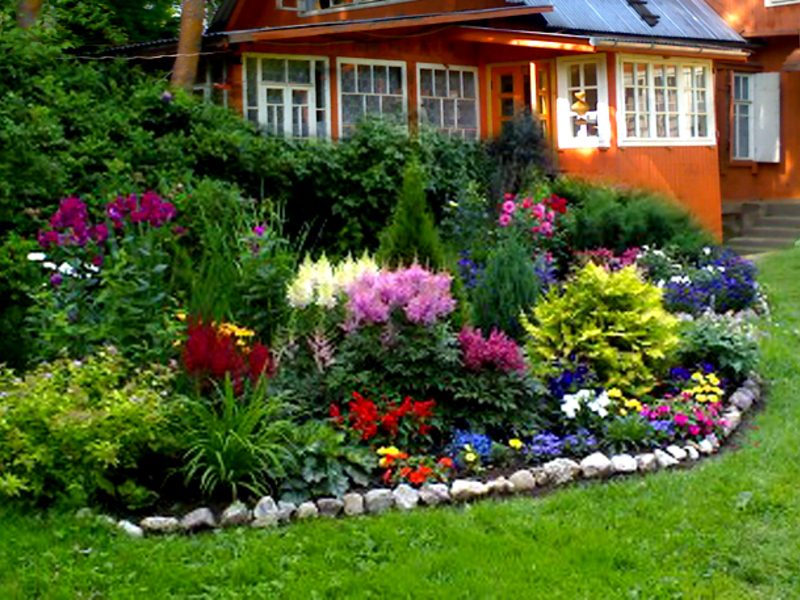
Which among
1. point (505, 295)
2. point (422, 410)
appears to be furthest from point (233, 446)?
point (505, 295)

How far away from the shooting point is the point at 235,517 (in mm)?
5977

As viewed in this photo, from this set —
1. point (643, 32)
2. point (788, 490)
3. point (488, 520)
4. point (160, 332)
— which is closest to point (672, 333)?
point (788, 490)

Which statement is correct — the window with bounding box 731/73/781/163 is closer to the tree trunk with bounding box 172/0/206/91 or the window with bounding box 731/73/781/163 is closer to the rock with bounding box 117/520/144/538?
the tree trunk with bounding box 172/0/206/91

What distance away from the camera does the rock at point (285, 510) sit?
604 cm

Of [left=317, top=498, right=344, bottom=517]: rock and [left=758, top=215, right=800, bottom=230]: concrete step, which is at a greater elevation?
[left=758, top=215, right=800, bottom=230]: concrete step

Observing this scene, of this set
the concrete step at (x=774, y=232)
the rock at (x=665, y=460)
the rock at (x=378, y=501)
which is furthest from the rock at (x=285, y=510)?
the concrete step at (x=774, y=232)

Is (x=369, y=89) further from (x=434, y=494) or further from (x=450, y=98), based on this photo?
(x=434, y=494)

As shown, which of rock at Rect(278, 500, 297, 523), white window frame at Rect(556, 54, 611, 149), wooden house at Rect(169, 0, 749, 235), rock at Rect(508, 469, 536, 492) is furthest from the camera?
white window frame at Rect(556, 54, 611, 149)

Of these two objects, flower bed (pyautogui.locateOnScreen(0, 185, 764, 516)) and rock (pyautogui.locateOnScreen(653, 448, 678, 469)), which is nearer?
flower bed (pyautogui.locateOnScreen(0, 185, 764, 516))

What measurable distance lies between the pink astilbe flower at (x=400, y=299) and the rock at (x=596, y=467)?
1.27m

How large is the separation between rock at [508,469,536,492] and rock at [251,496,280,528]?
1.34 m

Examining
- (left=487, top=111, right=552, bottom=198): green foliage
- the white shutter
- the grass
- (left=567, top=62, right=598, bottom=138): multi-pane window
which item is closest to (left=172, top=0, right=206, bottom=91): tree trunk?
(left=487, top=111, right=552, bottom=198): green foliage

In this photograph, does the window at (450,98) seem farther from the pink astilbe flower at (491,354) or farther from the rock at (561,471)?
the rock at (561,471)

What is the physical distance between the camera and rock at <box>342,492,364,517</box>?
6.15m
